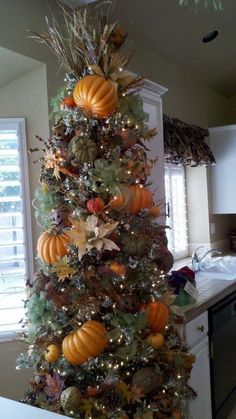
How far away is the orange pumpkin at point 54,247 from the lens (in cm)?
155

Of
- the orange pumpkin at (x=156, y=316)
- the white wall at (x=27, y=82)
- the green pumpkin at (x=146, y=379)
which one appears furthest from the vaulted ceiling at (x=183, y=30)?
the green pumpkin at (x=146, y=379)

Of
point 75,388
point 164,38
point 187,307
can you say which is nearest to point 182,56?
point 164,38

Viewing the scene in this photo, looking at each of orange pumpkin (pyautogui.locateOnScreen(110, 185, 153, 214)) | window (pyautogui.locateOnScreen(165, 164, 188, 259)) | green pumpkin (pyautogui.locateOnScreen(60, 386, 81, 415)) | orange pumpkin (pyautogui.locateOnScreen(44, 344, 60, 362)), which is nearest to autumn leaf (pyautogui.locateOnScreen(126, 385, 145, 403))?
green pumpkin (pyautogui.locateOnScreen(60, 386, 81, 415))

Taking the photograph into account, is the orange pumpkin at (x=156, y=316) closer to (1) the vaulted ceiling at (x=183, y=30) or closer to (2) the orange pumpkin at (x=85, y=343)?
(2) the orange pumpkin at (x=85, y=343)

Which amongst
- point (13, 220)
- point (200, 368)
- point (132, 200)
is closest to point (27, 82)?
point (13, 220)

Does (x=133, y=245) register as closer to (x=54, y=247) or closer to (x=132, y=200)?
(x=132, y=200)

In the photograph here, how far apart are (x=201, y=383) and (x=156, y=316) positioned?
875 millimetres

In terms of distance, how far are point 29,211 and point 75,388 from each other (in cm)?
113

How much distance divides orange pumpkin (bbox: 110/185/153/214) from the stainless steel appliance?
41.2 inches

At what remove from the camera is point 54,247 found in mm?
1557

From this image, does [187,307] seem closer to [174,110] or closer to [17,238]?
[17,238]

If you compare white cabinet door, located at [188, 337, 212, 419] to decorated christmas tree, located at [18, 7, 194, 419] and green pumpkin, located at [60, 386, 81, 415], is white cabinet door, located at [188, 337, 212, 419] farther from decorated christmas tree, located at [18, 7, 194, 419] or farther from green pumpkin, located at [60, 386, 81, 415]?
green pumpkin, located at [60, 386, 81, 415]

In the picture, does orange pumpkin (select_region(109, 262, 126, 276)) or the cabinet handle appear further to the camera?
the cabinet handle

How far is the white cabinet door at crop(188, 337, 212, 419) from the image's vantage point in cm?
211
